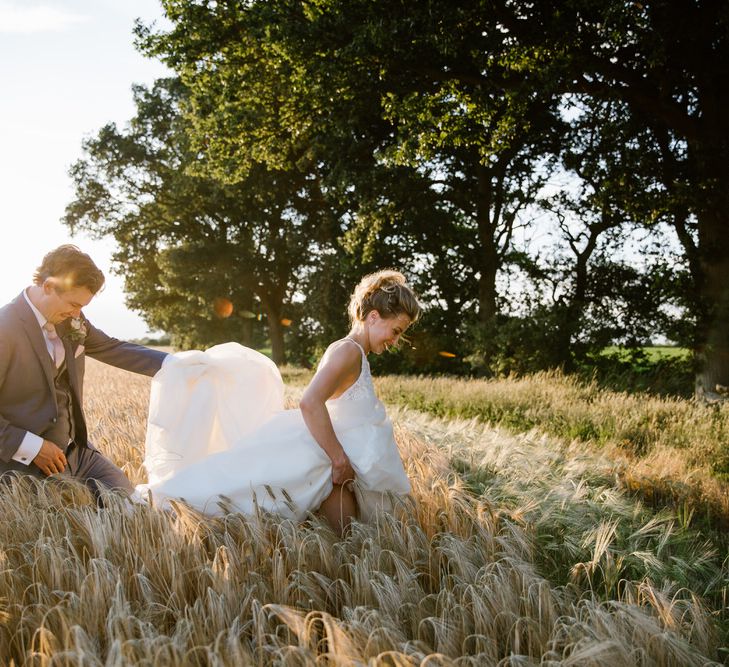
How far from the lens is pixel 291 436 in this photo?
372cm

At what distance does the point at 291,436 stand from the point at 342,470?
1.28ft

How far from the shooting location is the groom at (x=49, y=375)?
12.6 feet

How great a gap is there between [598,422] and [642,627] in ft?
18.8

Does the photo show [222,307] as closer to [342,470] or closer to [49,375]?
[49,375]

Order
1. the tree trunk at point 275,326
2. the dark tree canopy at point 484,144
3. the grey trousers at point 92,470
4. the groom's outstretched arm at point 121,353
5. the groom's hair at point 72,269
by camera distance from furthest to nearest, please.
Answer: the tree trunk at point 275,326 → the dark tree canopy at point 484,144 → the groom's outstretched arm at point 121,353 → the grey trousers at point 92,470 → the groom's hair at point 72,269

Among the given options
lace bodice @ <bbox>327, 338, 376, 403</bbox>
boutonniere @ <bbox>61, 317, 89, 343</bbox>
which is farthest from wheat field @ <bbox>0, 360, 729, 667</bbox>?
boutonniere @ <bbox>61, 317, 89, 343</bbox>

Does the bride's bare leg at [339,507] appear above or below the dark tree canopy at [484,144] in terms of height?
below

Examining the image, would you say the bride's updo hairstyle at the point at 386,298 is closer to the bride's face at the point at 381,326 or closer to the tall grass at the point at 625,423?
the bride's face at the point at 381,326

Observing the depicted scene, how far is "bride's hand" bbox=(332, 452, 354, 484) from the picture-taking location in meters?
3.60

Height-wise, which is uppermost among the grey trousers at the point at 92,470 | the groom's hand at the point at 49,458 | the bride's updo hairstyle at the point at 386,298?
the bride's updo hairstyle at the point at 386,298

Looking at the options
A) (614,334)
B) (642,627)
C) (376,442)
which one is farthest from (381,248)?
(642,627)

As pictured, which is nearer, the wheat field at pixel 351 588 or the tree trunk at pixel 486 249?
the wheat field at pixel 351 588

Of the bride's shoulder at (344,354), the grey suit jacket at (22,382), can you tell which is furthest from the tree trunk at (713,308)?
the grey suit jacket at (22,382)

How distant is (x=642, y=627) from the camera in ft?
7.43
